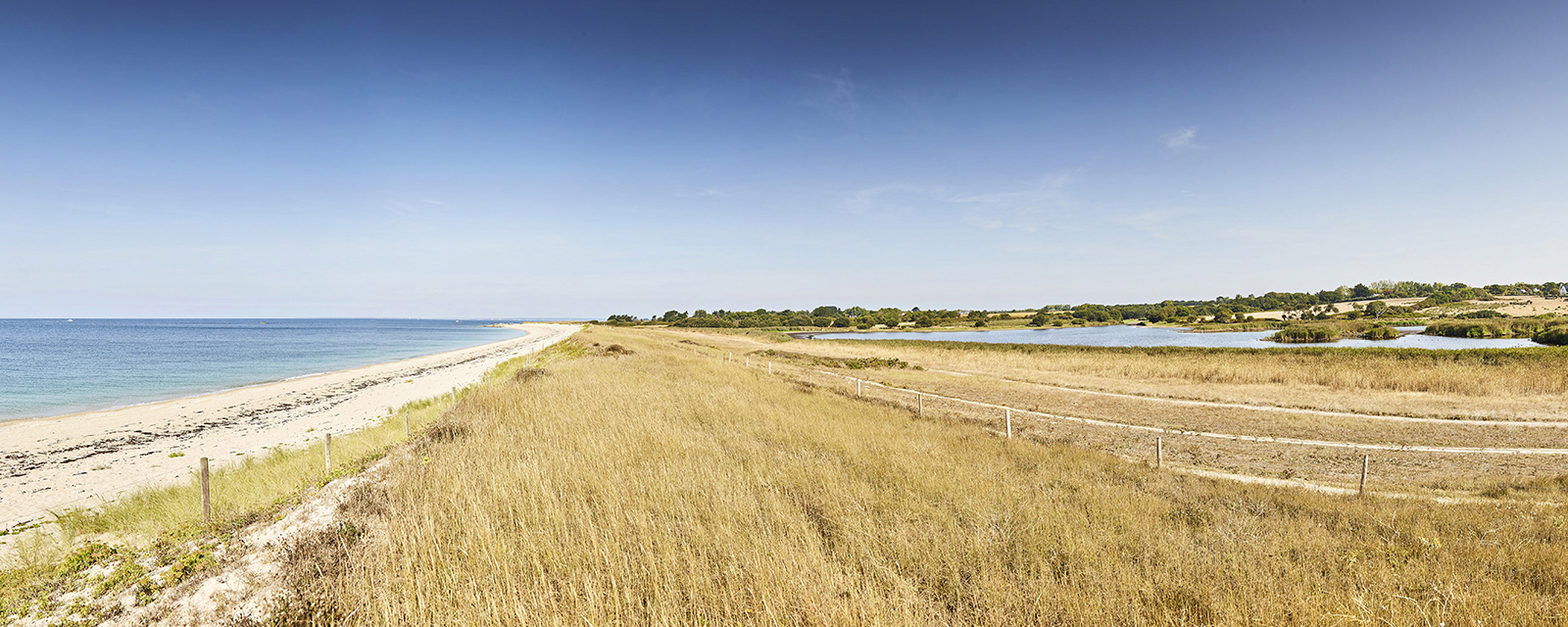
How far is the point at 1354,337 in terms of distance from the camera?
65125mm

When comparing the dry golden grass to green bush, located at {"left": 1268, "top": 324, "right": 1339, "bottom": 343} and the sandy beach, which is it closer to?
the sandy beach

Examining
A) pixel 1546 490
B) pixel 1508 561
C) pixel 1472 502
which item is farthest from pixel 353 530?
pixel 1546 490

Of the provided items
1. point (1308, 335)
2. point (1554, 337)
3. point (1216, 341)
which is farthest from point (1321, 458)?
point (1308, 335)

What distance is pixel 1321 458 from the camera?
1483cm

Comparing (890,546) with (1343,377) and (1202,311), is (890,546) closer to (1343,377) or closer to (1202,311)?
(1343,377)

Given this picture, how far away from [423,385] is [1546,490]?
47700 millimetres

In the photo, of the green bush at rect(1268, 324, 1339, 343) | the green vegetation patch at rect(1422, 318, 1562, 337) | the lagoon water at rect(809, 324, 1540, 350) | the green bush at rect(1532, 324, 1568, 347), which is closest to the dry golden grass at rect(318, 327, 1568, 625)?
the lagoon water at rect(809, 324, 1540, 350)

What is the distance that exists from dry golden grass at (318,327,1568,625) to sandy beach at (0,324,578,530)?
14.7m

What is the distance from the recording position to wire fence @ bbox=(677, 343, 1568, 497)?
38.5 ft

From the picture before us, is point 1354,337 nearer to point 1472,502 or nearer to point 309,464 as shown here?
point 1472,502

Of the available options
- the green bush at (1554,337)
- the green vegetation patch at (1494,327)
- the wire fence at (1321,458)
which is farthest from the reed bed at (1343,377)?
the green vegetation patch at (1494,327)

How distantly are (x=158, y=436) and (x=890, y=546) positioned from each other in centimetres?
3150

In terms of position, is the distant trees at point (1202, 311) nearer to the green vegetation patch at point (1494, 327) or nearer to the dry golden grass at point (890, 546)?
the green vegetation patch at point (1494, 327)

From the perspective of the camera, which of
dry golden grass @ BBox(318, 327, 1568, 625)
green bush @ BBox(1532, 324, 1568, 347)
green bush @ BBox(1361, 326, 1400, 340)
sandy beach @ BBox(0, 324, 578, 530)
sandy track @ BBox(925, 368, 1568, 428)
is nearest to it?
dry golden grass @ BBox(318, 327, 1568, 625)
